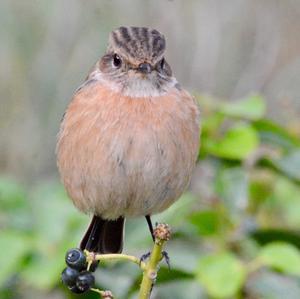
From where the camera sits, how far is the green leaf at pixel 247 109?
16.4 feet

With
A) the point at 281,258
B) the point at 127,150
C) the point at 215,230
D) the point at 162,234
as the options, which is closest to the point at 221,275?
the point at 281,258

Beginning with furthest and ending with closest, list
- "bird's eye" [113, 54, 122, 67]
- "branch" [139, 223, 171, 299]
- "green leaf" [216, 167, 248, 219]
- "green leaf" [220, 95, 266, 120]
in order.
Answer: "green leaf" [220, 95, 266, 120]
"green leaf" [216, 167, 248, 219]
"bird's eye" [113, 54, 122, 67]
"branch" [139, 223, 171, 299]

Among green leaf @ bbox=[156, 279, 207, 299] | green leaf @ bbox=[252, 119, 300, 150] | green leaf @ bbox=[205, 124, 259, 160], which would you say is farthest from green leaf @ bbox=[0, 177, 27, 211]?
green leaf @ bbox=[252, 119, 300, 150]

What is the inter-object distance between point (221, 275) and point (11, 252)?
0.89 metres

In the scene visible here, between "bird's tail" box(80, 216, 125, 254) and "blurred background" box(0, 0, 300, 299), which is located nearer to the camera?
"blurred background" box(0, 0, 300, 299)

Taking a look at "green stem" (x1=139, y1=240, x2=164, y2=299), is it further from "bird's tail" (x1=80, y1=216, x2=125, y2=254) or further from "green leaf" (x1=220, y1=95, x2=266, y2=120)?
Answer: "green leaf" (x1=220, y1=95, x2=266, y2=120)

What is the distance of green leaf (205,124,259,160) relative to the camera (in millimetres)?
4891

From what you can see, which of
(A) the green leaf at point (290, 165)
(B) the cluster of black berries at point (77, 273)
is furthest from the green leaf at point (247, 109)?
(B) the cluster of black berries at point (77, 273)

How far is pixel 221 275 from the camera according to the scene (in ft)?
14.8

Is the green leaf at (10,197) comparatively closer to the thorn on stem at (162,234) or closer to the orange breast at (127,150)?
the orange breast at (127,150)

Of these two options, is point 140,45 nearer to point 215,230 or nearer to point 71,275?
point 215,230

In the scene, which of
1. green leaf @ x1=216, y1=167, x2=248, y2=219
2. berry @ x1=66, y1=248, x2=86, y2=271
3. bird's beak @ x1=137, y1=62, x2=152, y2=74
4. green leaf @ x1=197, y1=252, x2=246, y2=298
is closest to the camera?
berry @ x1=66, y1=248, x2=86, y2=271

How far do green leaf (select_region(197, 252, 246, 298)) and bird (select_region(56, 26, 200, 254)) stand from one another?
31cm

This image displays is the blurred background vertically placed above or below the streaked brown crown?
below
